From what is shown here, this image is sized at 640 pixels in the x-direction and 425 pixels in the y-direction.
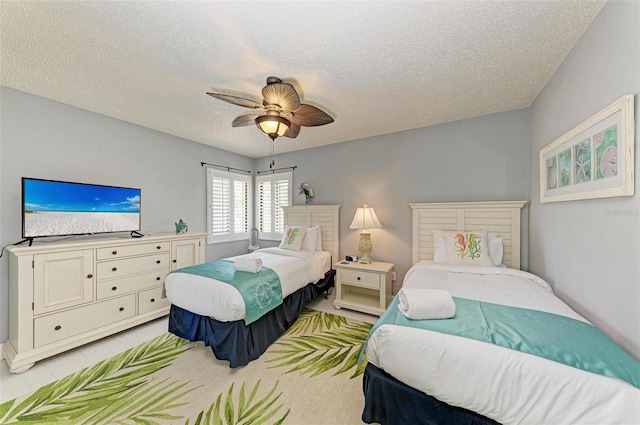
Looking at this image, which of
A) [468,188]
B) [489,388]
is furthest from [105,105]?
[468,188]

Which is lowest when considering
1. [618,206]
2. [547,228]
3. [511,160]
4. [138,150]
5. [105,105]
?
[547,228]

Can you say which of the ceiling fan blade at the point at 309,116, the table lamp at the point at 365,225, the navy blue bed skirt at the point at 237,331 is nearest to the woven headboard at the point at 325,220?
the table lamp at the point at 365,225

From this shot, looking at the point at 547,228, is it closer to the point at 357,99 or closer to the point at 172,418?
the point at 357,99

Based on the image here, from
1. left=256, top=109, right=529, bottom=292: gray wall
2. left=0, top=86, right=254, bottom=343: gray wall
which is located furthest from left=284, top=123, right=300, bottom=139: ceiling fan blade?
left=0, top=86, right=254, bottom=343: gray wall

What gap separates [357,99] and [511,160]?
80.0 inches

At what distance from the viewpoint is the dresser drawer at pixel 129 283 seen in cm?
252

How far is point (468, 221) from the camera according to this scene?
2947mm

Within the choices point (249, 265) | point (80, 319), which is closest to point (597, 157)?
point (249, 265)

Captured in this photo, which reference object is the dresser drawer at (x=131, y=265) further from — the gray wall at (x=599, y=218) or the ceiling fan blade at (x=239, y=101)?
the gray wall at (x=599, y=218)

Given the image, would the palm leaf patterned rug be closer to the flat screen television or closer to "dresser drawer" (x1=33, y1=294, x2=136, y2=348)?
"dresser drawer" (x1=33, y1=294, x2=136, y2=348)

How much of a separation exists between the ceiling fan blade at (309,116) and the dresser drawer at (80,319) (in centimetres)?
281

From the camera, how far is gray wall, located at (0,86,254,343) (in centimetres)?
228

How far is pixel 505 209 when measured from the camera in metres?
2.76

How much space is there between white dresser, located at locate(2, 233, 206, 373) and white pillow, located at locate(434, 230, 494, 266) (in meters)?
3.58
